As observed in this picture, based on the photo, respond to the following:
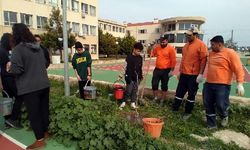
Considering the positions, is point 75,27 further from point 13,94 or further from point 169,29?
point 169,29

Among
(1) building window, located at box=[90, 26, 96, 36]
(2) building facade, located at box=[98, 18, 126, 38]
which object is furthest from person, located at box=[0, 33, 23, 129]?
(2) building facade, located at box=[98, 18, 126, 38]

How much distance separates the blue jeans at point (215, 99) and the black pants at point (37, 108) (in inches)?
123

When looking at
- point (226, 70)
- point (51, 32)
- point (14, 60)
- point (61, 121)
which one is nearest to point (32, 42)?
point (14, 60)

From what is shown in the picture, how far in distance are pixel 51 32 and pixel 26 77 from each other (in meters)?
21.8

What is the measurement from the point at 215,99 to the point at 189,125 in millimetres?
748

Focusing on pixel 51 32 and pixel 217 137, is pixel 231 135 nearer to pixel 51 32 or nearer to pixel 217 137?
pixel 217 137

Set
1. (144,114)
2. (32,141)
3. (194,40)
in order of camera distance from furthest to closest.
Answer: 1. (144,114)
2. (194,40)
3. (32,141)

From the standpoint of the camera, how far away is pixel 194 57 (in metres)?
5.09

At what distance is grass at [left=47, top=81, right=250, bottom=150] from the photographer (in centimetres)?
388

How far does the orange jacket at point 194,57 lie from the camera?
16.4 feet

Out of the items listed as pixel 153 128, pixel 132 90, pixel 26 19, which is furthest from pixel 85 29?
pixel 153 128

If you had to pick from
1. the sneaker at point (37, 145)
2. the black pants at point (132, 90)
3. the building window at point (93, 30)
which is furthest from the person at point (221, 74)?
the building window at point (93, 30)

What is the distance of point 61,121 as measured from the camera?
4.33 m

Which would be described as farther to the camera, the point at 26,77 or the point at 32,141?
the point at 32,141
